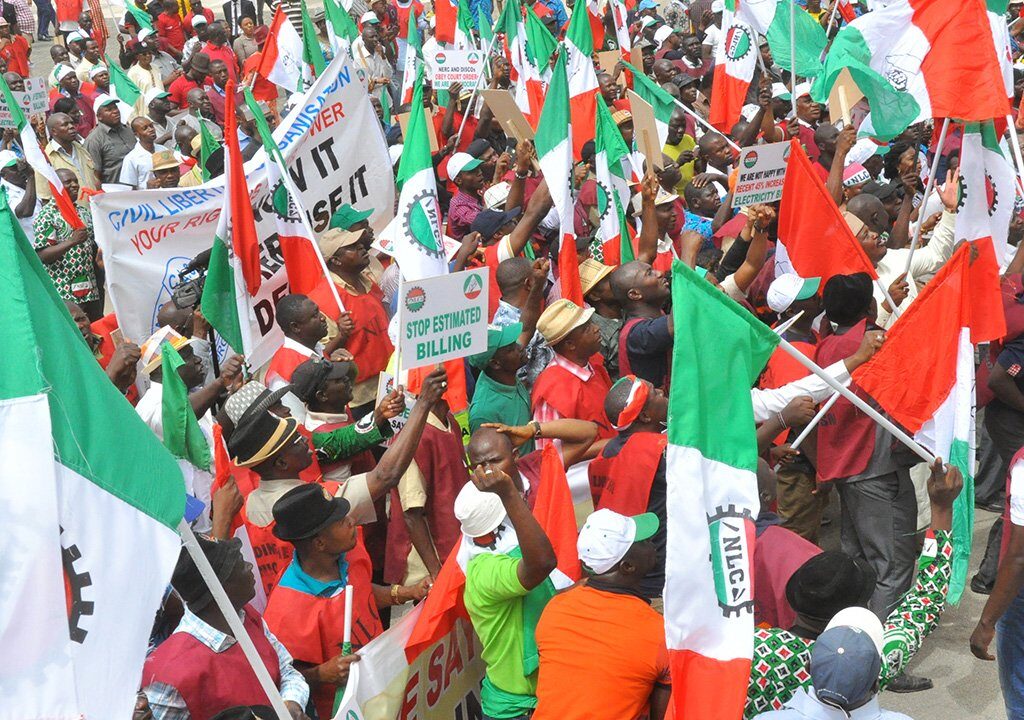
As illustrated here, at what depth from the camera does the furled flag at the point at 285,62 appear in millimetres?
12250

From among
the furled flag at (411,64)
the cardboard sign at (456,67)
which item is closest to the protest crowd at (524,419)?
the cardboard sign at (456,67)

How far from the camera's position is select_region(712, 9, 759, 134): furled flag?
1208 cm

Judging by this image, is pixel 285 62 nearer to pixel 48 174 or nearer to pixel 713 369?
pixel 48 174

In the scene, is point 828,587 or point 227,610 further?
point 828,587

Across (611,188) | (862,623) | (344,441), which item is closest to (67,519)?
(862,623)

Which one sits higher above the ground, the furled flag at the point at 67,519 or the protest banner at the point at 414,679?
the furled flag at the point at 67,519

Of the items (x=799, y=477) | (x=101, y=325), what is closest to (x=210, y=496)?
(x=101, y=325)

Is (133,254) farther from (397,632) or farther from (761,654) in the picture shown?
(761,654)

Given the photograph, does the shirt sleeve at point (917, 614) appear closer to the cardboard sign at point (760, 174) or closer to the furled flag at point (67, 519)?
the furled flag at point (67, 519)

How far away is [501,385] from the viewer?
252 inches

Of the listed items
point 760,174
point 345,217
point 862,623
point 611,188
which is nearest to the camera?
point 862,623

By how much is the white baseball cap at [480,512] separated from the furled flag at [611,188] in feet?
12.6

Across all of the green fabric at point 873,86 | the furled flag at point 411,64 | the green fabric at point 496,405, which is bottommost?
the furled flag at point 411,64

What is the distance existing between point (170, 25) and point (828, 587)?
63.4ft
